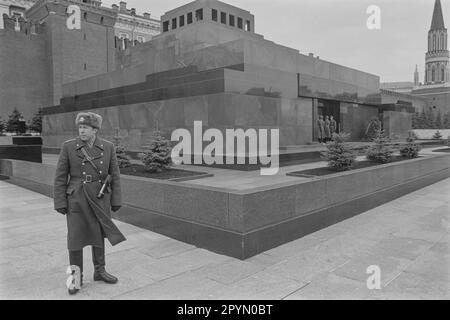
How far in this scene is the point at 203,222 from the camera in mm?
6078

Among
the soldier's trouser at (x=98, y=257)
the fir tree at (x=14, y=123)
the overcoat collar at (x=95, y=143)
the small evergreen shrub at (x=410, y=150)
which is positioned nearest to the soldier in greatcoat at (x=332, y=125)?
the small evergreen shrub at (x=410, y=150)

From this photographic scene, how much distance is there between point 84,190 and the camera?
172 inches

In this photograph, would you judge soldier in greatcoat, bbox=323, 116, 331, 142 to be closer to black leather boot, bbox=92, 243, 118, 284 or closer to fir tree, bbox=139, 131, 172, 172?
fir tree, bbox=139, 131, 172, 172

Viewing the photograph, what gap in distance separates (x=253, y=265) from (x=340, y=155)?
533 cm

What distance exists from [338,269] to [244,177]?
17.0ft

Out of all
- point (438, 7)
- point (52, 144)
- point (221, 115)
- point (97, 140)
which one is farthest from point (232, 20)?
point (438, 7)

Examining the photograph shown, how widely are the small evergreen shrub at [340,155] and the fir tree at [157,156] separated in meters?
4.32

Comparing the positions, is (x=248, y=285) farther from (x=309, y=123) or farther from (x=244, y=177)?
(x=309, y=123)

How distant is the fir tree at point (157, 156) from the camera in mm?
9836

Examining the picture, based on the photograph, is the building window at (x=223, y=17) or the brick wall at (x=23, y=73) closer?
the building window at (x=223, y=17)

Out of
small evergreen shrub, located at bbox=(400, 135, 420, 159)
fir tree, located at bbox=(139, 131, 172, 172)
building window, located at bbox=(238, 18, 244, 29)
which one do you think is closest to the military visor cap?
fir tree, located at bbox=(139, 131, 172, 172)

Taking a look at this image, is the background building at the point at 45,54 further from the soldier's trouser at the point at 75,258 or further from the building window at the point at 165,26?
the soldier's trouser at the point at 75,258

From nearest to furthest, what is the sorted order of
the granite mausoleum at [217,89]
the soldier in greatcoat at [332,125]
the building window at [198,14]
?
the granite mausoleum at [217,89]
the soldier in greatcoat at [332,125]
the building window at [198,14]

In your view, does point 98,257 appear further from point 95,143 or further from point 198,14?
point 198,14
